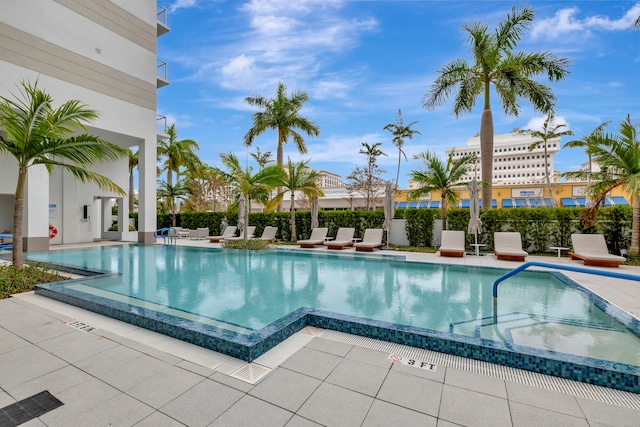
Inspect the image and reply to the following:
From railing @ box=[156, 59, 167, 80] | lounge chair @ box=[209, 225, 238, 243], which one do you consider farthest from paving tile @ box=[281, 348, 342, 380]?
railing @ box=[156, 59, 167, 80]

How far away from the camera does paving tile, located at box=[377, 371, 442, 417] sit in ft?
8.20

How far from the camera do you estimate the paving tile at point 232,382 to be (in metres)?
2.77

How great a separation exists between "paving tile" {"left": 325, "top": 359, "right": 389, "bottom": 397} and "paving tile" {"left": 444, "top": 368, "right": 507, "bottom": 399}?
0.62 metres

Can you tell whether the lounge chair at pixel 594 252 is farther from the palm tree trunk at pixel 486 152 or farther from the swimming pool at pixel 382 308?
the palm tree trunk at pixel 486 152

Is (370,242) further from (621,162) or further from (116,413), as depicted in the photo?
(116,413)

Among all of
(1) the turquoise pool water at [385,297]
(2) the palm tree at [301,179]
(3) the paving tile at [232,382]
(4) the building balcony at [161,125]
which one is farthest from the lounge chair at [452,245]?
(4) the building balcony at [161,125]

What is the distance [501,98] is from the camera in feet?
49.9

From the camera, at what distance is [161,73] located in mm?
19359

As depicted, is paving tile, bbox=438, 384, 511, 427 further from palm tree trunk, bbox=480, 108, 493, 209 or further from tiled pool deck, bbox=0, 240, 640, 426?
palm tree trunk, bbox=480, 108, 493, 209

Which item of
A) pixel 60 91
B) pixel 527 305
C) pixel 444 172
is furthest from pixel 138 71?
pixel 527 305

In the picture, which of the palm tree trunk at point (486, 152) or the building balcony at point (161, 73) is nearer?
the palm tree trunk at point (486, 152)

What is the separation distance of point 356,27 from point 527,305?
45.3 feet

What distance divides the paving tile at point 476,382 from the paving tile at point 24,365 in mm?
3940

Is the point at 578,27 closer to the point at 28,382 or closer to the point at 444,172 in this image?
the point at 444,172
